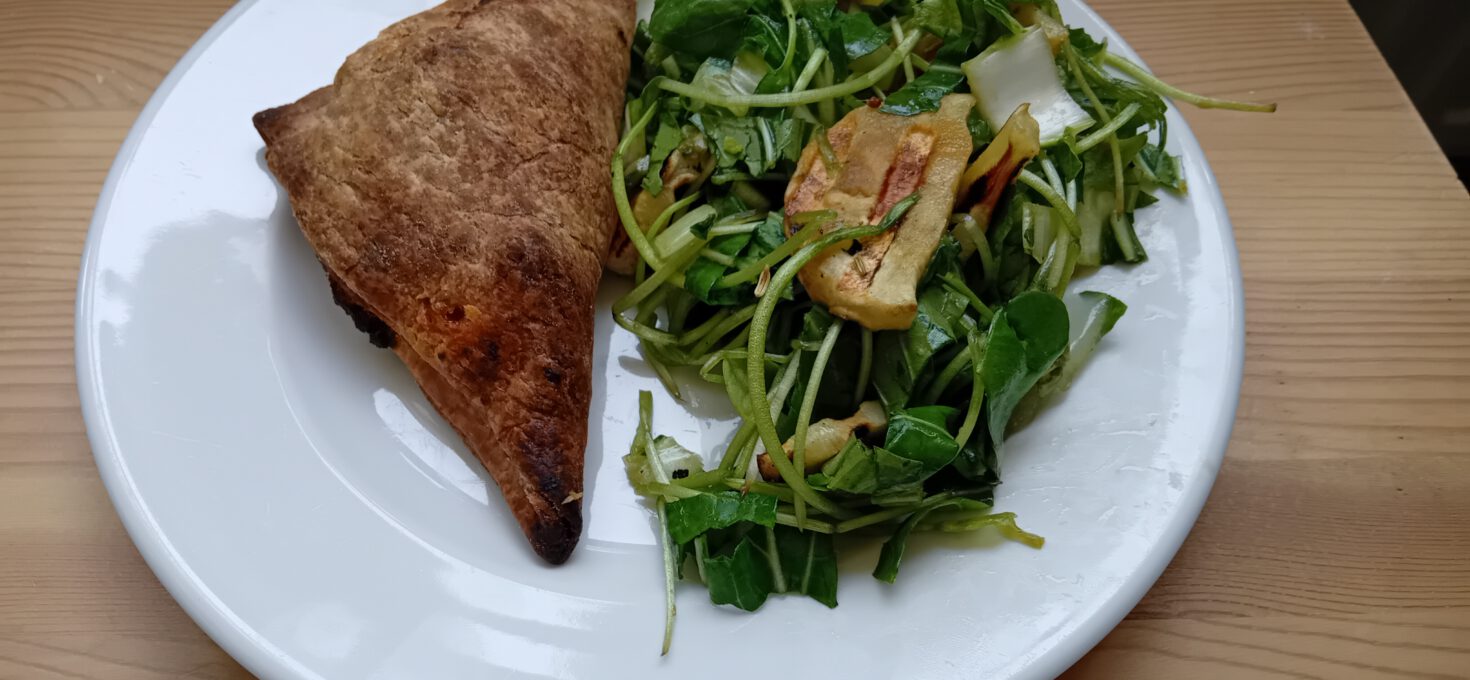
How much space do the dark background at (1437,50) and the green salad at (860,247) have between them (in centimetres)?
170

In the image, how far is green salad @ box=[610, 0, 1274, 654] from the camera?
1.41 metres

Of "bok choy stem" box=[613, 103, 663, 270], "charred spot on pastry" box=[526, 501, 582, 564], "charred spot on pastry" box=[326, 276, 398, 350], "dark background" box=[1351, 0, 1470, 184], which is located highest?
"bok choy stem" box=[613, 103, 663, 270]

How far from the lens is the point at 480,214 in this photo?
1.52 meters

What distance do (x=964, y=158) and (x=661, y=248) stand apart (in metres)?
0.55

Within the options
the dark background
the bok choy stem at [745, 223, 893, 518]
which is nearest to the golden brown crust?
the bok choy stem at [745, 223, 893, 518]

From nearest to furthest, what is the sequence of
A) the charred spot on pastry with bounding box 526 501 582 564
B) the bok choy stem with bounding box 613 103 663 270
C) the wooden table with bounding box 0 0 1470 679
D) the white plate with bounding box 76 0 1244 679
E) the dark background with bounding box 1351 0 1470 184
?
the white plate with bounding box 76 0 1244 679, the charred spot on pastry with bounding box 526 501 582 564, the wooden table with bounding box 0 0 1470 679, the bok choy stem with bounding box 613 103 663 270, the dark background with bounding box 1351 0 1470 184

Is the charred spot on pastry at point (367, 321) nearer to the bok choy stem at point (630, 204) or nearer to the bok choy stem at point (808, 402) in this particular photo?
the bok choy stem at point (630, 204)

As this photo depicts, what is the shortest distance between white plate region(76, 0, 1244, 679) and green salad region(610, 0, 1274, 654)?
59 mm

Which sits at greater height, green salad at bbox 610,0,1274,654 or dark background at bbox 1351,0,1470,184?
green salad at bbox 610,0,1274,654

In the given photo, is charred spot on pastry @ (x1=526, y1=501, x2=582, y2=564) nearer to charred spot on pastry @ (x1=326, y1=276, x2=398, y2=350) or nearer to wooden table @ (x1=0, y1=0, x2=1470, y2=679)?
charred spot on pastry @ (x1=326, y1=276, x2=398, y2=350)

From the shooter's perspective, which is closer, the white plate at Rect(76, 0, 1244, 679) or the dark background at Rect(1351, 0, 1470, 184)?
the white plate at Rect(76, 0, 1244, 679)

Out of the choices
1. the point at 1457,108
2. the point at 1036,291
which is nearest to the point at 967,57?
the point at 1036,291

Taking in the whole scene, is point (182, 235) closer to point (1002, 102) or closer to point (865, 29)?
point (865, 29)

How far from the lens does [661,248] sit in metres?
1.68
